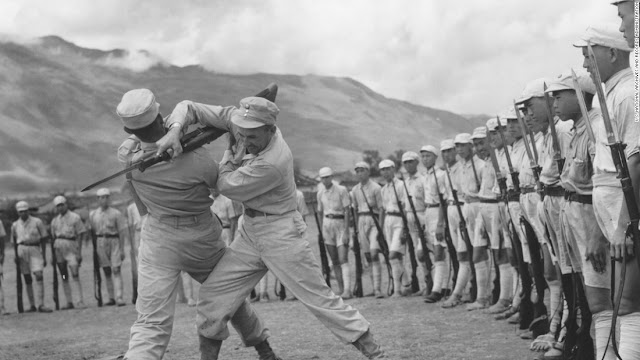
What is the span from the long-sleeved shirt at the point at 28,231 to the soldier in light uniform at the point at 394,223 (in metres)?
7.35

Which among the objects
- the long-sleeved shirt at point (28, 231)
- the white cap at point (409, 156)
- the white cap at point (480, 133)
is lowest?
the white cap at point (480, 133)

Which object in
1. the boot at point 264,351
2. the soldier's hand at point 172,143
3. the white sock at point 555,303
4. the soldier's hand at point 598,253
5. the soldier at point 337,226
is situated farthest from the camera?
the soldier at point 337,226

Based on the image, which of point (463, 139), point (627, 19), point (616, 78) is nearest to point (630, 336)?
point (616, 78)

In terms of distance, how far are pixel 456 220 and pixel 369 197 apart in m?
3.48

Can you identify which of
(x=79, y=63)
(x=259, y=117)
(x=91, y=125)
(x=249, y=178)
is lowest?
(x=249, y=178)

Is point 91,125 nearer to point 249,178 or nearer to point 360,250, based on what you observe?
point 360,250

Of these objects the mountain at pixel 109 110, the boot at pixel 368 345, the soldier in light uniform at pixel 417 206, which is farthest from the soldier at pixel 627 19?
the mountain at pixel 109 110

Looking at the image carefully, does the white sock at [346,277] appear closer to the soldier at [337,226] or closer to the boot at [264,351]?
the soldier at [337,226]

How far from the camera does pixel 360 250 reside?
15625 millimetres

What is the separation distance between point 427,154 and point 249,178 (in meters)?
7.28

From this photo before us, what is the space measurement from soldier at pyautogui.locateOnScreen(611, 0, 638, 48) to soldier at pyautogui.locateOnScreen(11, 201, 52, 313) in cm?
1488

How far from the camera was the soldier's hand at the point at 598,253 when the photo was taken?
18.2 ft

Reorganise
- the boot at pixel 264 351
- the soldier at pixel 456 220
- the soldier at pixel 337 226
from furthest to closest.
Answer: the soldier at pixel 337 226
the soldier at pixel 456 220
the boot at pixel 264 351

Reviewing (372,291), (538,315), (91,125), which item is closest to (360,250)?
(372,291)
